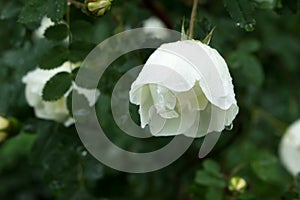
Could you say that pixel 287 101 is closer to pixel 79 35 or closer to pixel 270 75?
pixel 270 75

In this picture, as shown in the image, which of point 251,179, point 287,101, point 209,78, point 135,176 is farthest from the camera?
point 287,101

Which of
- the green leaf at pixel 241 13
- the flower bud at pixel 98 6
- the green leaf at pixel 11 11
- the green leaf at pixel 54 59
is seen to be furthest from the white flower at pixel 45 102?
the green leaf at pixel 241 13

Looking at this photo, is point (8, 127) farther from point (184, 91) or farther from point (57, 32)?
point (184, 91)

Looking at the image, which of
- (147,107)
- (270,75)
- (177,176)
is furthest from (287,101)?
(147,107)

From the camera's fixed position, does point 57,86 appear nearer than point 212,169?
Yes

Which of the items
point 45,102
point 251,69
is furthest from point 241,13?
point 251,69
